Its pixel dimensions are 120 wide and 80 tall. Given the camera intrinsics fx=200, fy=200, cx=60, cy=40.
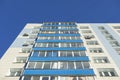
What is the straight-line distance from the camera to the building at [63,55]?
953 inches

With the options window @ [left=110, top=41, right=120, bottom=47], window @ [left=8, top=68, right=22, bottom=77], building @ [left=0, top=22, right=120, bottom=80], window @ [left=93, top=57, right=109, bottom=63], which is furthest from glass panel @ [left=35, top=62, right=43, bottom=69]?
window @ [left=110, top=41, right=120, bottom=47]

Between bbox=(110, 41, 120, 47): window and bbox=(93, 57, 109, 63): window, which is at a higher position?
bbox=(110, 41, 120, 47): window

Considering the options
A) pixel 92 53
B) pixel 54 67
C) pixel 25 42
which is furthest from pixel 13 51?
pixel 92 53

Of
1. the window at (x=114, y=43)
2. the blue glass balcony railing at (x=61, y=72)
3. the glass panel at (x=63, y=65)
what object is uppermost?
the window at (x=114, y=43)

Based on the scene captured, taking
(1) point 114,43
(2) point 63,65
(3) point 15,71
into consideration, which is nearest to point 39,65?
(2) point 63,65

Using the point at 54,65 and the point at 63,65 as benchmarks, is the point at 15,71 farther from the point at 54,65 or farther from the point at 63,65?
the point at 63,65

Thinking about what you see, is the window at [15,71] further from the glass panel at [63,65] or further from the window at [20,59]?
the glass panel at [63,65]

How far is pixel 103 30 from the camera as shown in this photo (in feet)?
148

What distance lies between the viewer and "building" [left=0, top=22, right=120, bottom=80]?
2422 cm

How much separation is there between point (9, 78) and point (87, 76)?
1002 centimetres

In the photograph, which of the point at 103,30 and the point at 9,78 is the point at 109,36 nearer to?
the point at 103,30

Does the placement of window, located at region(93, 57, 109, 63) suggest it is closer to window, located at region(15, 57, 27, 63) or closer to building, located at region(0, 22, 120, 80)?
building, located at region(0, 22, 120, 80)

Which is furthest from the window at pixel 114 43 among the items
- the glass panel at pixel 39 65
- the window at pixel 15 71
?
the window at pixel 15 71

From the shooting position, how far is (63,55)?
29.5 metres
